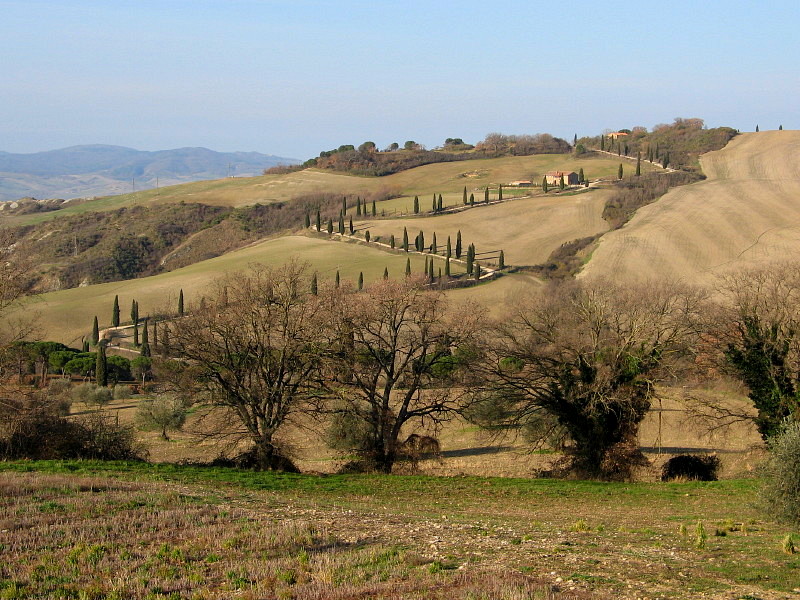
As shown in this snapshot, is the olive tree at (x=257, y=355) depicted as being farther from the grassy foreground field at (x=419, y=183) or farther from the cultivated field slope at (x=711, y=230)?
the grassy foreground field at (x=419, y=183)

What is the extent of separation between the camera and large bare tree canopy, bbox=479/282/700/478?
32312 millimetres

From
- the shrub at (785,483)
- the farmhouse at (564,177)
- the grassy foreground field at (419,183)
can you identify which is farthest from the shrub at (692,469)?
the grassy foreground field at (419,183)

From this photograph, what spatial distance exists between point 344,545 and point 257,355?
18.4 m

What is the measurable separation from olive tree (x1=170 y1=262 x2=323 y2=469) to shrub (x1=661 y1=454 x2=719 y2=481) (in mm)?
15375

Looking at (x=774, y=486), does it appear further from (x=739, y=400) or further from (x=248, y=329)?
(x=739, y=400)

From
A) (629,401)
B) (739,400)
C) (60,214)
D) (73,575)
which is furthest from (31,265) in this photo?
(60,214)

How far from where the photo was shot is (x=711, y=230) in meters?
104

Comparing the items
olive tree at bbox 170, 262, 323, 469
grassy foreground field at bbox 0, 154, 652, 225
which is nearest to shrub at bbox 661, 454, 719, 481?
olive tree at bbox 170, 262, 323, 469

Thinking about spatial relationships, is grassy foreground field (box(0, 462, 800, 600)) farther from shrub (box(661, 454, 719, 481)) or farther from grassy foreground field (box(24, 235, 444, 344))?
grassy foreground field (box(24, 235, 444, 344))

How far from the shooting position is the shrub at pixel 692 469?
31859 millimetres

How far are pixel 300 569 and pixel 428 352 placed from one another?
24.8m

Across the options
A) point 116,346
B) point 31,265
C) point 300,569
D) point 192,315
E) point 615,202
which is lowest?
point 116,346

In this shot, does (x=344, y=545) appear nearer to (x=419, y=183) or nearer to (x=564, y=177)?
(x=564, y=177)

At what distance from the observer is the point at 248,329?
3203 centimetres
